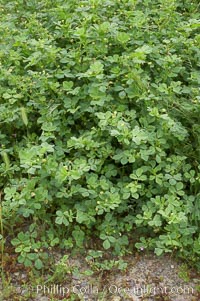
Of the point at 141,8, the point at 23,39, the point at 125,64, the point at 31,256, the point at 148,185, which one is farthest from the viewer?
the point at 141,8

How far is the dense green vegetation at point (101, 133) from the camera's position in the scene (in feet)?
10.6

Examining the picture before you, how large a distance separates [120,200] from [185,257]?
514 mm

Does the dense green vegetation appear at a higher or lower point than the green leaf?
higher

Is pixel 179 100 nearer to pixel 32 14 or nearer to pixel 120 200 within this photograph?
pixel 120 200

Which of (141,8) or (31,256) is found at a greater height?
(141,8)

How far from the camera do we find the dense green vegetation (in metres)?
3.22

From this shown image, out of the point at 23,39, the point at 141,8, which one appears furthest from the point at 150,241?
the point at 141,8

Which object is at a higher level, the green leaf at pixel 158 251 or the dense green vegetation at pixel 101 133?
the dense green vegetation at pixel 101 133

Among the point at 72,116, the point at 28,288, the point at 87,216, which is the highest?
the point at 72,116

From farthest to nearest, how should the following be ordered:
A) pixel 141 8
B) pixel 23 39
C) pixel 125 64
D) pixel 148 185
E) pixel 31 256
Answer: pixel 141 8
pixel 23 39
pixel 125 64
pixel 148 185
pixel 31 256

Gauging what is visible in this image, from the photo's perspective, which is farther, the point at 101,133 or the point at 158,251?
the point at 101,133

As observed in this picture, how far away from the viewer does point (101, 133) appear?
342cm

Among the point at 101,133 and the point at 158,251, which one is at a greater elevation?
the point at 101,133

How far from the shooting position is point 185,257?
10.6 feet
